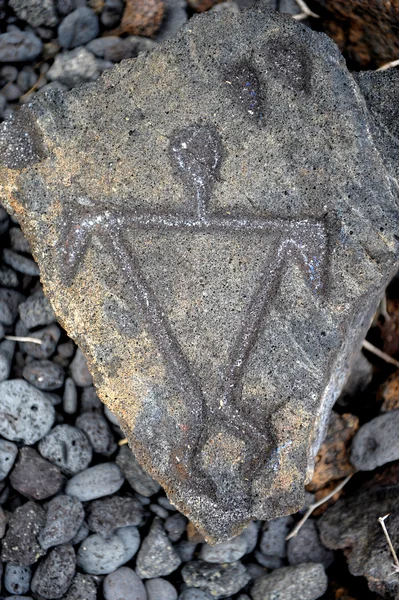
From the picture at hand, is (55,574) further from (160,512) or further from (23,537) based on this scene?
(160,512)

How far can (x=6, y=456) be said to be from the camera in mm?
3533

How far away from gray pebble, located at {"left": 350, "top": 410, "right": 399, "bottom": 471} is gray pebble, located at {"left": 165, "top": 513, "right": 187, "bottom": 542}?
807 millimetres

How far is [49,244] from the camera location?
3109 mm

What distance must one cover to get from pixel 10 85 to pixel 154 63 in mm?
991

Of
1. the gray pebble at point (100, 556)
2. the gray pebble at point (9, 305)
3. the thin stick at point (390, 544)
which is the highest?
the gray pebble at point (9, 305)

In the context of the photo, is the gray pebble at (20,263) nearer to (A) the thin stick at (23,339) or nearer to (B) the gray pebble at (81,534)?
(A) the thin stick at (23,339)

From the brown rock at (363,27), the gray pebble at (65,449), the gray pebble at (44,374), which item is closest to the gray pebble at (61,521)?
the gray pebble at (65,449)

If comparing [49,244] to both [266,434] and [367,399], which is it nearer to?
[266,434]

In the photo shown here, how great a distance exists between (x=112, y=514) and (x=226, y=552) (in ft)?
1.72

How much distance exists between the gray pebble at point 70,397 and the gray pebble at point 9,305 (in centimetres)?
38

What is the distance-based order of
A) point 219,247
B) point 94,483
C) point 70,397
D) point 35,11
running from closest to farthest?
point 219,247, point 94,483, point 70,397, point 35,11

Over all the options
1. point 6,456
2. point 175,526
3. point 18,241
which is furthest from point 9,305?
point 175,526

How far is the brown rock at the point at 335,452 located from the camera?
11.9 feet

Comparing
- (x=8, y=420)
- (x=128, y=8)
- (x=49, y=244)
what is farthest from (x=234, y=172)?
(x=8, y=420)
